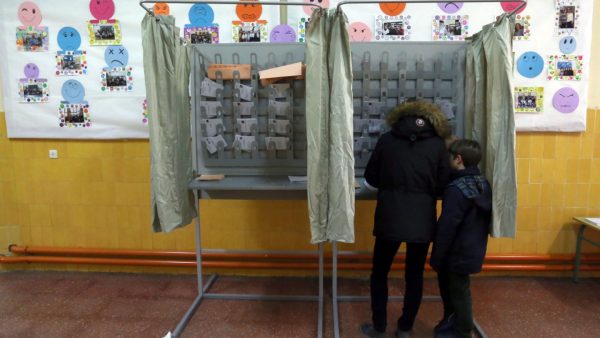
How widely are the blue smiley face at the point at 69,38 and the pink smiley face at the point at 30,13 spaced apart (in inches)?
7.0

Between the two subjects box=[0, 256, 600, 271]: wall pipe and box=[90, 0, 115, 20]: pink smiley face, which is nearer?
box=[90, 0, 115, 20]: pink smiley face

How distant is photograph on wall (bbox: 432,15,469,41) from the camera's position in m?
2.61

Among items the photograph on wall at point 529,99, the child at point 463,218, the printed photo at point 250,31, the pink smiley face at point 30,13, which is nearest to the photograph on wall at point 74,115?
the pink smiley face at point 30,13

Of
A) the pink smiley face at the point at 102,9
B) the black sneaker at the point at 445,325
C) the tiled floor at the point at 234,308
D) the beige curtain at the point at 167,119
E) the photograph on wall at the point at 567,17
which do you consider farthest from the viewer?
the pink smiley face at the point at 102,9

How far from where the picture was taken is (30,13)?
2.75 m

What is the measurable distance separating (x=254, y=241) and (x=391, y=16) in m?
1.88

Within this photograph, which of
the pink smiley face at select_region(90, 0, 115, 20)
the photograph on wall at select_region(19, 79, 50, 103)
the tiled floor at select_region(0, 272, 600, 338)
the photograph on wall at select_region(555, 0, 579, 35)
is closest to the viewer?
the tiled floor at select_region(0, 272, 600, 338)

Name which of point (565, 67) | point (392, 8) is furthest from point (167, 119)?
point (565, 67)

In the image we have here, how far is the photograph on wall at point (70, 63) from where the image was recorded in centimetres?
277

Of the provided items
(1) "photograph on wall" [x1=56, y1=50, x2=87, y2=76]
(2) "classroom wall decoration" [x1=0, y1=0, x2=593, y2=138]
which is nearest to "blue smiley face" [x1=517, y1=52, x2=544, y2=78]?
(2) "classroom wall decoration" [x1=0, y1=0, x2=593, y2=138]

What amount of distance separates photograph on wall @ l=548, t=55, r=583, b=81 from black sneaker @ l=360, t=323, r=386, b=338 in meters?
2.05

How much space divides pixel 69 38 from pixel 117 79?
445 millimetres

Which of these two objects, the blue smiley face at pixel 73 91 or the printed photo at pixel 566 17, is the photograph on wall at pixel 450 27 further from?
the blue smiley face at pixel 73 91

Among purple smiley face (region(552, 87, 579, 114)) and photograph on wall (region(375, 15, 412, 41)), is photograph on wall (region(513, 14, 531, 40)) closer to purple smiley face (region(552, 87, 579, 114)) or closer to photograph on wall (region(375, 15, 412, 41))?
purple smiley face (region(552, 87, 579, 114))
